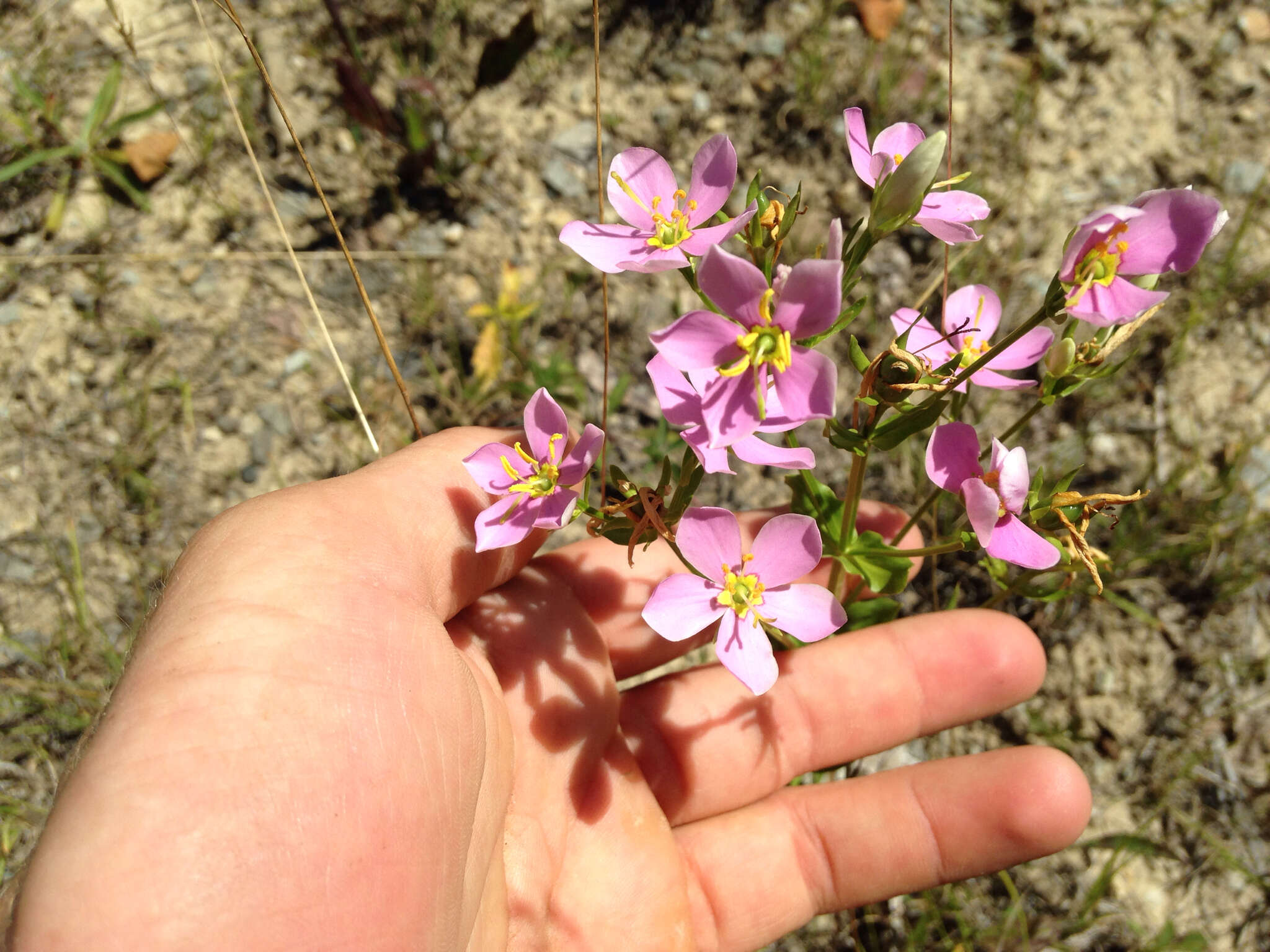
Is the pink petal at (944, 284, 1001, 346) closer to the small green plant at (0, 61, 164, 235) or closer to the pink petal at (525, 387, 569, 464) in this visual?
the pink petal at (525, 387, 569, 464)

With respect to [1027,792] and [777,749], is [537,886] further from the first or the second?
[1027,792]

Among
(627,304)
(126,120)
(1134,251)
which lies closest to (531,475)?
(1134,251)

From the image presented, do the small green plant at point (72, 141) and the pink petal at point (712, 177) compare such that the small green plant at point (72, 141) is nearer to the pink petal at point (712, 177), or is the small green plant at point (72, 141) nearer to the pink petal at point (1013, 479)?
the pink petal at point (712, 177)

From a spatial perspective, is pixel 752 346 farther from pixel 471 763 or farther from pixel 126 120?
pixel 126 120

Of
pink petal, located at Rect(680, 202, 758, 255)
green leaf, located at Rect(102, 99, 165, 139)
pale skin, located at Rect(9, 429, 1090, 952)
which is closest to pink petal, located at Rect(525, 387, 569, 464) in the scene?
pale skin, located at Rect(9, 429, 1090, 952)

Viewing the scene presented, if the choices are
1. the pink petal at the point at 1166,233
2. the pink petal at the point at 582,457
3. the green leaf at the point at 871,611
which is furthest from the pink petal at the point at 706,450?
the green leaf at the point at 871,611
